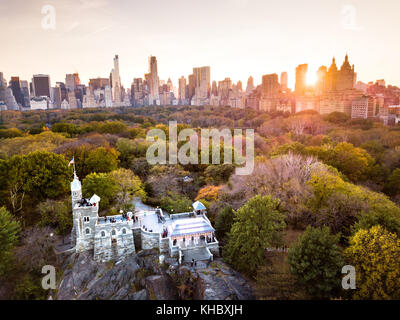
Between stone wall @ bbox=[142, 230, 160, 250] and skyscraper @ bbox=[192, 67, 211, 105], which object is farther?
skyscraper @ bbox=[192, 67, 211, 105]

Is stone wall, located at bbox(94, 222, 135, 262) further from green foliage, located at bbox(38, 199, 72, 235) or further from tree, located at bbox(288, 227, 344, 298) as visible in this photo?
A: tree, located at bbox(288, 227, 344, 298)

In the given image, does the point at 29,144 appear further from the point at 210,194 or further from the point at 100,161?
the point at 210,194

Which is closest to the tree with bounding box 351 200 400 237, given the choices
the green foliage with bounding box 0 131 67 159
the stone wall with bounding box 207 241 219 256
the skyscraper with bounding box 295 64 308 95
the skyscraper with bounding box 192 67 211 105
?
the stone wall with bounding box 207 241 219 256

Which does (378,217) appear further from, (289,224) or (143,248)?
(143,248)

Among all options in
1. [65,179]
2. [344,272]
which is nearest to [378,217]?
[344,272]

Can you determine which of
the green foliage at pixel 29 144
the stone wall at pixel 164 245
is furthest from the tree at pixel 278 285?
the green foliage at pixel 29 144

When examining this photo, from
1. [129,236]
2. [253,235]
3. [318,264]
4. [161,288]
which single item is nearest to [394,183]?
[318,264]
